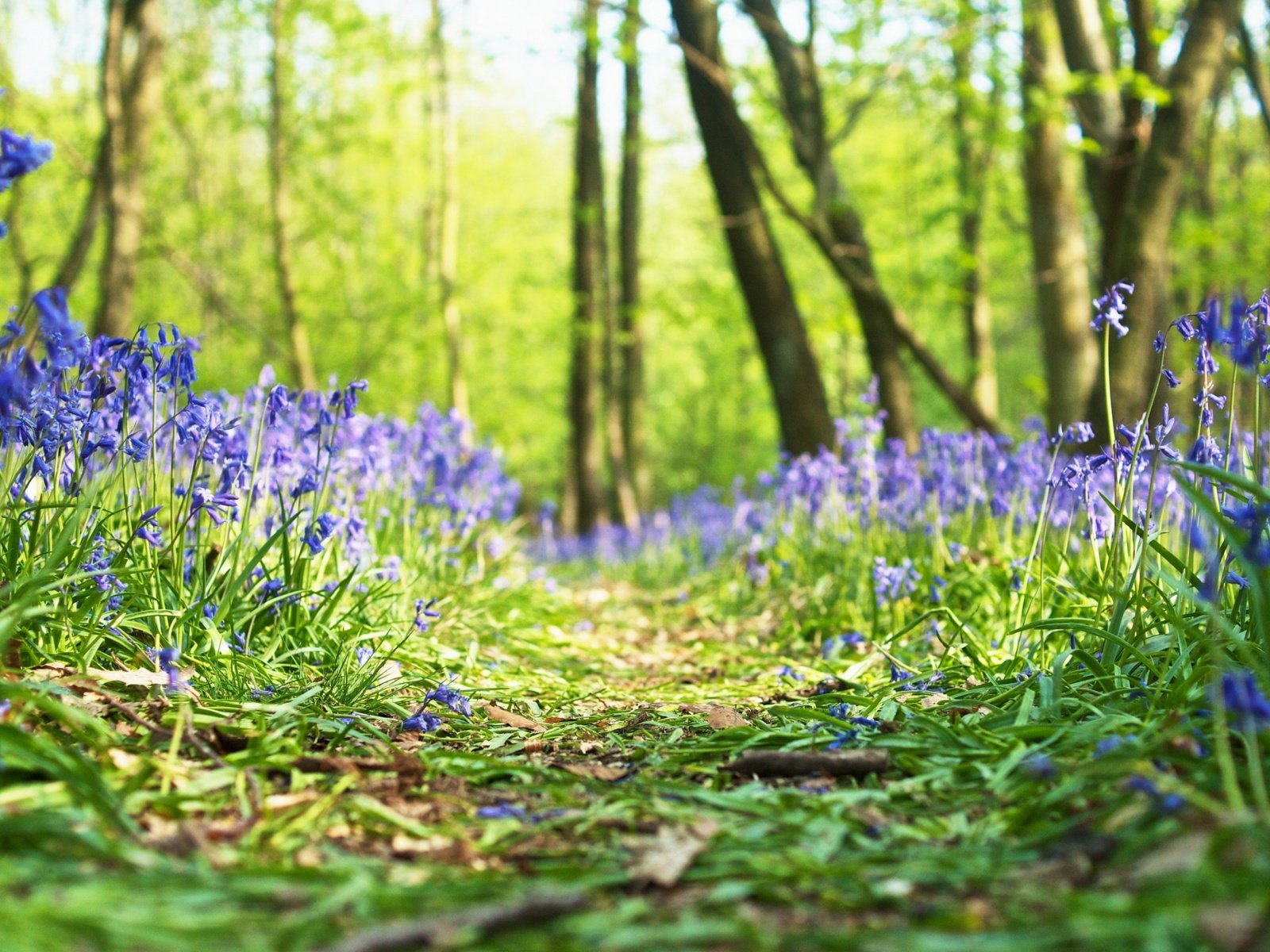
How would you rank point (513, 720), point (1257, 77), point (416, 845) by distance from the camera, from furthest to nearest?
point (1257, 77) < point (513, 720) < point (416, 845)

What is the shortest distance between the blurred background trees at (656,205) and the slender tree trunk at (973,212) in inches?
3.3

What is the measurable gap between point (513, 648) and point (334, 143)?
42.7ft

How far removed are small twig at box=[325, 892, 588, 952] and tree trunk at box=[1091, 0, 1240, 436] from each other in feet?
19.8

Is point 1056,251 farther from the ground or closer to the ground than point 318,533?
farther from the ground

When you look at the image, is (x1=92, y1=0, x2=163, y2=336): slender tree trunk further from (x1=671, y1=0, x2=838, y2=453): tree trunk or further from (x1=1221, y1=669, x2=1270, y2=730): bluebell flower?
(x1=1221, y1=669, x2=1270, y2=730): bluebell flower

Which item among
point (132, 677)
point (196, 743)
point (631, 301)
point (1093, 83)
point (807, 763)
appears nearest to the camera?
point (196, 743)

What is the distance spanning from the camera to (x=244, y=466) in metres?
3.26

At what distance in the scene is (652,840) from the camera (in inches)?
75.7

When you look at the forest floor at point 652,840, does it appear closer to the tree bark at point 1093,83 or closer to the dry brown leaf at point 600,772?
the dry brown leaf at point 600,772

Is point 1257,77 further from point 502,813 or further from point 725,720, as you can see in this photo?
point 502,813

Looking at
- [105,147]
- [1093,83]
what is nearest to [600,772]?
[1093,83]

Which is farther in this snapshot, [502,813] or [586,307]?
[586,307]

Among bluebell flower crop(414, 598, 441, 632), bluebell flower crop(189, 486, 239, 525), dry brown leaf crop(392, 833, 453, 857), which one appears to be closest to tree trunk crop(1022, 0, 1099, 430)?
bluebell flower crop(414, 598, 441, 632)

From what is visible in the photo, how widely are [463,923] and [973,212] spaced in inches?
566
